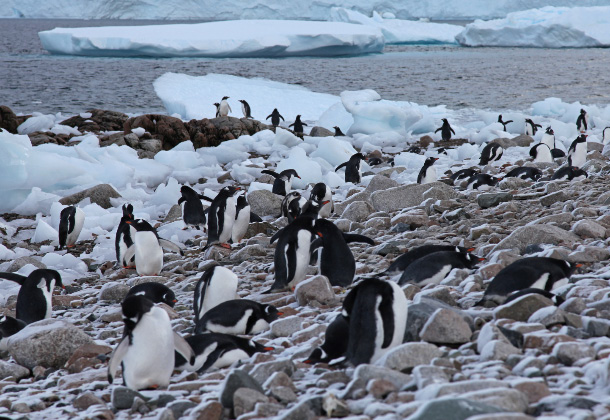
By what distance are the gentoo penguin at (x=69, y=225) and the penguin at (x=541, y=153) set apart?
6644mm

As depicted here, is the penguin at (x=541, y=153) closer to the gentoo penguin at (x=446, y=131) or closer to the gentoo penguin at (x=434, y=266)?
the gentoo penguin at (x=446, y=131)

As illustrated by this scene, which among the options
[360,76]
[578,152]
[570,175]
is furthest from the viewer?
[360,76]

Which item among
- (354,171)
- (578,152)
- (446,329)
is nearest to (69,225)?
(354,171)

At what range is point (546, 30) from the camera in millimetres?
38781

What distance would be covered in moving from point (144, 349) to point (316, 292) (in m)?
1.12

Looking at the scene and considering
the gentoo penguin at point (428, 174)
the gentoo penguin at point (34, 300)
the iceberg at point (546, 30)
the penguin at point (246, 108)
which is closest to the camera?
the gentoo penguin at point (34, 300)

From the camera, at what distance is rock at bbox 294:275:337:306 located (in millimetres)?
3357

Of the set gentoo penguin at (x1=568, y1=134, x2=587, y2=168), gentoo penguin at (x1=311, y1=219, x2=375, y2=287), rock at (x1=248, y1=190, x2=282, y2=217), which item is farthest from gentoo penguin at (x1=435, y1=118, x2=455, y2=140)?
gentoo penguin at (x1=311, y1=219, x2=375, y2=287)

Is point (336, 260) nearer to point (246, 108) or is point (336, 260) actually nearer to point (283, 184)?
point (283, 184)

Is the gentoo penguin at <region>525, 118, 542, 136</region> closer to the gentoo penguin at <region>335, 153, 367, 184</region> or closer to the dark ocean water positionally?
the dark ocean water

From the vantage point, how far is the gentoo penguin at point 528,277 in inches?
112

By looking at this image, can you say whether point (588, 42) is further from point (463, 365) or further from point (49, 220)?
point (463, 365)

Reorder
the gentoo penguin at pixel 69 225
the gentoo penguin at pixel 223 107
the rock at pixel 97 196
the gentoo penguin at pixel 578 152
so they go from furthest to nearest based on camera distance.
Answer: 1. the gentoo penguin at pixel 223 107
2. the gentoo penguin at pixel 578 152
3. the rock at pixel 97 196
4. the gentoo penguin at pixel 69 225

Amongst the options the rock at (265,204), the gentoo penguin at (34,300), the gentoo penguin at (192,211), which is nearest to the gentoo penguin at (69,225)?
the gentoo penguin at (192,211)
